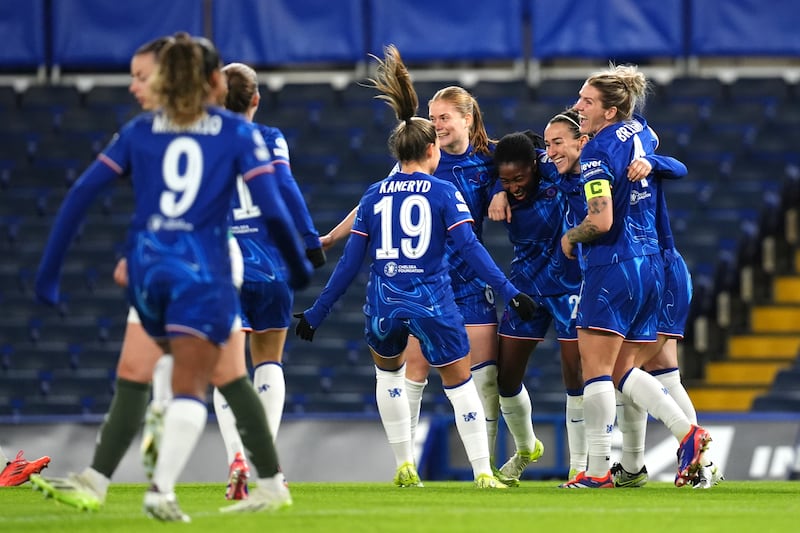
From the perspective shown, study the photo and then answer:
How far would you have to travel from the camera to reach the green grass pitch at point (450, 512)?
14.9 feet

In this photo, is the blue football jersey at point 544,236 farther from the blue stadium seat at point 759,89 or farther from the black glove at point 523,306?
the blue stadium seat at point 759,89

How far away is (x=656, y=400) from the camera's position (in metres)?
6.62

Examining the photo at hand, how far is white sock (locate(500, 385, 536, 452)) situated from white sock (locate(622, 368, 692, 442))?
0.72 meters

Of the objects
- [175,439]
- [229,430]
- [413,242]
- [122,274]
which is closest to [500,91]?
[413,242]

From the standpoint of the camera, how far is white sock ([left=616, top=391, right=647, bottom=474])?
710 centimetres

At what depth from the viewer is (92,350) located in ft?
44.3

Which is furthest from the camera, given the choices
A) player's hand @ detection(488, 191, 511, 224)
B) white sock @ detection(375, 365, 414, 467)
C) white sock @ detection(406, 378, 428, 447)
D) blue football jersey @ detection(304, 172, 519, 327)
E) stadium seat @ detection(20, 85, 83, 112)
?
stadium seat @ detection(20, 85, 83, 112)

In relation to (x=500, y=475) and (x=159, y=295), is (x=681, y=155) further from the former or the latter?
(x=159, y=295)

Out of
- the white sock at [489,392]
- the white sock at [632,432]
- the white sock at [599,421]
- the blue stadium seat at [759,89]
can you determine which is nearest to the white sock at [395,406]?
the white sock at [489,392]

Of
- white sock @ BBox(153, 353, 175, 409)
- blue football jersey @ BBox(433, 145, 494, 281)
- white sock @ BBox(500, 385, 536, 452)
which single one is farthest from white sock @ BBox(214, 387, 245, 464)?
white sock @ BBox(500, 385, 536, 452)

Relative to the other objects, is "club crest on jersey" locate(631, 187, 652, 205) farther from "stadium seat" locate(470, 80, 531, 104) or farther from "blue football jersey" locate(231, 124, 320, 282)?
"stadium seat" locate(470, 80, 531, 104)

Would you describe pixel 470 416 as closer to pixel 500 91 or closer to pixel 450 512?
pixel 450 512

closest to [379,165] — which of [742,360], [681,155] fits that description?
[681,155]

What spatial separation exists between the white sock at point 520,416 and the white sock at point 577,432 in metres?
0.22
